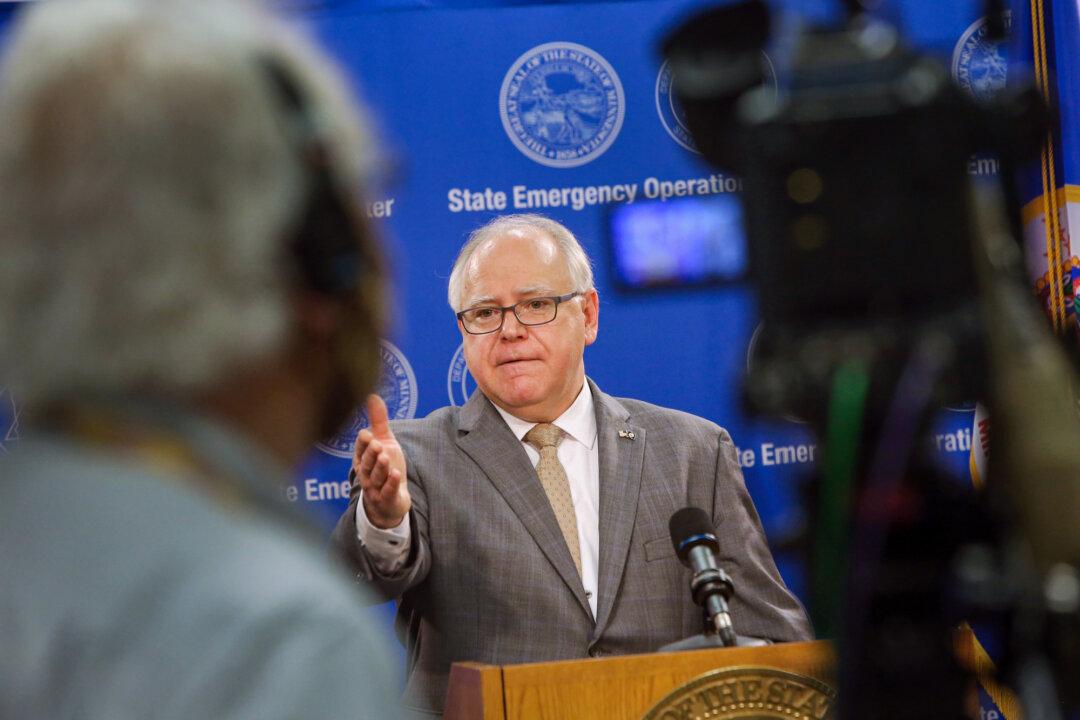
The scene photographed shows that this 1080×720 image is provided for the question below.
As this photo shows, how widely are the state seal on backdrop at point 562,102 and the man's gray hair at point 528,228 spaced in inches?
28.4

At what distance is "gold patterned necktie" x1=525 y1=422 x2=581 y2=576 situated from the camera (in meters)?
3.73

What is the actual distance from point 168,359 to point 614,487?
306 cm

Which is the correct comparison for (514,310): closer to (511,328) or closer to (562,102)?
(511,328)

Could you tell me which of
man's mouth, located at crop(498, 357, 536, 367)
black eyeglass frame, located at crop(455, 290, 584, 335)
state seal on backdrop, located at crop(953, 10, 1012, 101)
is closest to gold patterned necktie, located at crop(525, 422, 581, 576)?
man's mouth, located at crop(498, 357, 536, 367)

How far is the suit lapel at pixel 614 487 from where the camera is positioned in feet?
11.8

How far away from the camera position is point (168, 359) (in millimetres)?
784

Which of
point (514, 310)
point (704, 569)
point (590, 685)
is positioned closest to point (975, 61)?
point (514, 310)

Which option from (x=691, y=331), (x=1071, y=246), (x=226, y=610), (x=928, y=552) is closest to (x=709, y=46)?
(x=928, y=552)

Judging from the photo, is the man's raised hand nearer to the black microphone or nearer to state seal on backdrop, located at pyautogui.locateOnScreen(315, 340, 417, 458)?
the black microphone

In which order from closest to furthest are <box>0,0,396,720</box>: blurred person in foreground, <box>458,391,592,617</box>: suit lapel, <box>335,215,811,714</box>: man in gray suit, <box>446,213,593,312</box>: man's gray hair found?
<box>0,0,396,720</box>: blurred person in foreground < <box>335,215,811,714</box>: man in gray suit < <box>458,391,592,617</box>: suit lapel < <box>446,213,593,312</box>: man's gray hair

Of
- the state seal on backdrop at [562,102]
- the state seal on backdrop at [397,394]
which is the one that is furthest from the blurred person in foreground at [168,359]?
the state seal on backdrop at [562,102]

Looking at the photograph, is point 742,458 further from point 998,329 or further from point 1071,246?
point 998,329

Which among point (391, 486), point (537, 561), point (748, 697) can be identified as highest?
point (391, 486)

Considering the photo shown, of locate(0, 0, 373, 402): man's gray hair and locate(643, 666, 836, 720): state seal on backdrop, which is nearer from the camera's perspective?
locate(0, 0, 373, 402): man's gray hair
